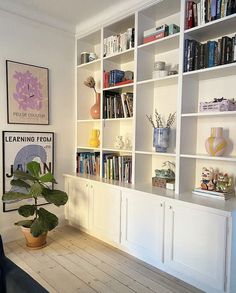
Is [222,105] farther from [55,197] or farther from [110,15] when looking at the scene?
[55,197]

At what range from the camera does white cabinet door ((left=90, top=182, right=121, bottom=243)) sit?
8.32 feet

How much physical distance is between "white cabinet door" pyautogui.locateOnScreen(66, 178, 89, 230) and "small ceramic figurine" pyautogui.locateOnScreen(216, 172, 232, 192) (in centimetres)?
144

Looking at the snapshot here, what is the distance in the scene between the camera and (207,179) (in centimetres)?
219

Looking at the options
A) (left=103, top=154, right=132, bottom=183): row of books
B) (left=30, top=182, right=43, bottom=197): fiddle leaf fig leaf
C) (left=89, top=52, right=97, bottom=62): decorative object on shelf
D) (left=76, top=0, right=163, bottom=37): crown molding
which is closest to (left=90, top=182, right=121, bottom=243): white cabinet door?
(left=103, top=154, right=132, bottom=183): row of books

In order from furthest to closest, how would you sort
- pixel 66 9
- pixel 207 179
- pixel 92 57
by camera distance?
1. pixel 92 57
2. pixel 66 9
3. pixel 207 179

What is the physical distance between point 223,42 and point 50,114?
2047 mm

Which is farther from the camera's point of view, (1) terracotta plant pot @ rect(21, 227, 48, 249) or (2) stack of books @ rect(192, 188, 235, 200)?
(1) terracotta plant pot @ rect(21, 227, 48, 249)

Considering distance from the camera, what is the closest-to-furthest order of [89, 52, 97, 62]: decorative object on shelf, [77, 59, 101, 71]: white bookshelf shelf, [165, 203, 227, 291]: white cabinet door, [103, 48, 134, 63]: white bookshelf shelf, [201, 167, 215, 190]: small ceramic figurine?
[165, 203, 227, 291]: white cabinet door, [201, 167, 215, 190]: small ceramic figurine, [103, 48, 134, 63]: white bookshelf shelf, [77, 59, 101, 71]: white bookshelf shelf, [89, 52, 97, 62]: decorative object on shelf

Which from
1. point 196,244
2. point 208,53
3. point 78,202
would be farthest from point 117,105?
point 196,244

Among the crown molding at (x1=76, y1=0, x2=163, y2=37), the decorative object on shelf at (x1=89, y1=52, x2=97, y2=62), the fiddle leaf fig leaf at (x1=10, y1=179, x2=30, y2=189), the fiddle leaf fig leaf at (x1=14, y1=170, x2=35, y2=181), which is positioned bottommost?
the fiddle leaf fig leaf at (x1=10, y1=179, x2=30, y2=189)

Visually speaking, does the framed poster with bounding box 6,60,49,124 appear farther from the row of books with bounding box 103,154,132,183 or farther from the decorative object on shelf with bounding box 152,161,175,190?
the decorative object on shelf with bounding box 152,161,175,190

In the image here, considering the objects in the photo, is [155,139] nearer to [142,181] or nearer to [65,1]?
[142,181]

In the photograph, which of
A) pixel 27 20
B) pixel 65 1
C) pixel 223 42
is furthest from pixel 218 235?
pixel 27 20

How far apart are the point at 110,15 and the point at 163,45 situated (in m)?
0.79
